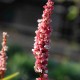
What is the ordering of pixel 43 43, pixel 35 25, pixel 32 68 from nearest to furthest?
pixel 43 43, pixel 32 68, pixel 35 25

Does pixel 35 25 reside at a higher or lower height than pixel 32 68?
higher

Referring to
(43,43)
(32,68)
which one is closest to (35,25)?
(32,68)

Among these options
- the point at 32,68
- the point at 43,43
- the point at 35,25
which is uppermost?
the point at 35,25

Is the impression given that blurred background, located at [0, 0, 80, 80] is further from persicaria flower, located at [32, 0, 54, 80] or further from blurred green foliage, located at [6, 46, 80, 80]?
persicaria flower, located at [32, 0, 54, 80]

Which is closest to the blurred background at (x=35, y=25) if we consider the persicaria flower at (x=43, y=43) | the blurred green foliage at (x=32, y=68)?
the blurred green foliage at (x=32, y=68)

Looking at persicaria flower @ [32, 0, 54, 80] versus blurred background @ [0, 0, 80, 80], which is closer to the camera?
persicaria flower @ [32, 0, 54, 80]

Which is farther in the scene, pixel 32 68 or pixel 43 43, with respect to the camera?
pixel 32 68

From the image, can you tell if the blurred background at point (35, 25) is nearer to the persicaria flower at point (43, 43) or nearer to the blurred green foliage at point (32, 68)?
the blurred green foliage at point (32, 68)

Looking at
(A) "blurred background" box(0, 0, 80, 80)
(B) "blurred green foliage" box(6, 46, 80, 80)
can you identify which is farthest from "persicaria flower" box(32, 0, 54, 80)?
(A) "blurred background" box(0, 0, 80, 80)

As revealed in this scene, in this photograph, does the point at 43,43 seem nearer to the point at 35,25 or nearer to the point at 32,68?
the point at 32,68

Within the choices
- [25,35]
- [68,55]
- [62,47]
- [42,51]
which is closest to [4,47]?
[42,51]

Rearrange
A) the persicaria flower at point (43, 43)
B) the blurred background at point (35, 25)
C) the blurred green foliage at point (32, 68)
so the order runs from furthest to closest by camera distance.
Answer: the blurred background at point (35, 25) → the blurred green foliage at point (32, 68) → the persicaria flower at point (43, 43)

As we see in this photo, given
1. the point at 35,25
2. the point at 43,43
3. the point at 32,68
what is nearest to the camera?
the point at 43,43
